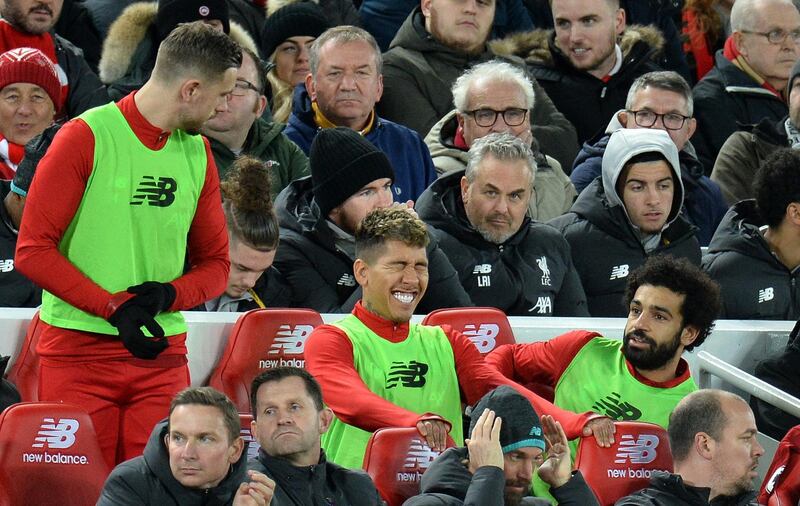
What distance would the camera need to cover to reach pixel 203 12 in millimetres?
8094

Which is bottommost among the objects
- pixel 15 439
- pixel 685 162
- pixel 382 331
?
pixel 15 439

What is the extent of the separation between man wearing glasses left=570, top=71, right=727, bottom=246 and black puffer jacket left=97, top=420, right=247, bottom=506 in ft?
11.7

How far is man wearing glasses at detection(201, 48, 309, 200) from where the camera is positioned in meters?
7.44

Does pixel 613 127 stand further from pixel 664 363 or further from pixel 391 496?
pixel 391 496

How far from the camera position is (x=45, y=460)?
17.9 feet

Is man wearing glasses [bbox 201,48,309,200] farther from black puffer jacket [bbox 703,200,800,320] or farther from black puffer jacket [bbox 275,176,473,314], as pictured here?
black puffer jacket [bbox 703,200,800,320]

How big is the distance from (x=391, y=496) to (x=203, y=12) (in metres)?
3.30

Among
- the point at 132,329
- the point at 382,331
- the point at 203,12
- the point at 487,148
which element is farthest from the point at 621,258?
the point at 132,329

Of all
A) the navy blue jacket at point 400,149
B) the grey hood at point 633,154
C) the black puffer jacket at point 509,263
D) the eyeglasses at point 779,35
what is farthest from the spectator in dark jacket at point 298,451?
the eyeglasses at point 779,35

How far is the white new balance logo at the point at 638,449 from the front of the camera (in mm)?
5914

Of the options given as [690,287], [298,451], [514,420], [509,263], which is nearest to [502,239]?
[509,263]

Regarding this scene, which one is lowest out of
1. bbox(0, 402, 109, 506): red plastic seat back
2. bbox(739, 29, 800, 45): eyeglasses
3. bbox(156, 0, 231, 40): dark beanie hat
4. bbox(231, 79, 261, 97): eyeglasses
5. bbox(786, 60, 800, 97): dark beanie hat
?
bbox(0, 402, 109, 506): red plastic seat back

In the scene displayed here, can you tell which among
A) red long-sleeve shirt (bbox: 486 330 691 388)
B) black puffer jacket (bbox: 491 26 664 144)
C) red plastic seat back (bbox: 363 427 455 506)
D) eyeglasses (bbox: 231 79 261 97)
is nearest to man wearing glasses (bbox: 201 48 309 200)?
eyeglasses (bbox: 231 79 261 97)

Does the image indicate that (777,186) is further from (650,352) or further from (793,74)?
(650,352)
